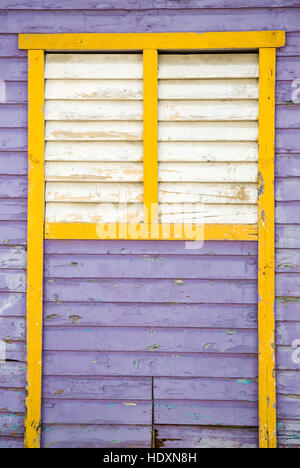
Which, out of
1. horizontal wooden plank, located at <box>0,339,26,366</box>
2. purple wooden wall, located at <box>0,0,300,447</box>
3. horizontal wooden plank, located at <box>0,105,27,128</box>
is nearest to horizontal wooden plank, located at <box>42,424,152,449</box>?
purple wooden wall, located at <box>0,0,300,447</box>

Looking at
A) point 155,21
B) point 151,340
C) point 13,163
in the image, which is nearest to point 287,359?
point 151,340

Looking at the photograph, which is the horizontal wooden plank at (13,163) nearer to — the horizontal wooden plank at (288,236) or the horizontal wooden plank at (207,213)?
the horizontal wooden plank at (207,213)

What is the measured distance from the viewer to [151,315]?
104 inches

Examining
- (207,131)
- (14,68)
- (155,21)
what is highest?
(155,21)

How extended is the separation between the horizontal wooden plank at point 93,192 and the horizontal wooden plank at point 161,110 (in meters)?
0.45

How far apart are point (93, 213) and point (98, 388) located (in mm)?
1194

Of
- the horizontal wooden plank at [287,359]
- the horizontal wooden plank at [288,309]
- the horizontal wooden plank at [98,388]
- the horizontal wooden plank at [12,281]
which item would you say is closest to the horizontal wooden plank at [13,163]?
the horizontal wooden plank at [12,281]

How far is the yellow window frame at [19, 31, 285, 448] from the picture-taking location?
2.55m

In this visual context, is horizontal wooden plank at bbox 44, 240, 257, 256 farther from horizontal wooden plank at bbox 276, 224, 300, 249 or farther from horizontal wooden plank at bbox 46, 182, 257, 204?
horizontal wooden plank at bbox 46, 182, 257, 204

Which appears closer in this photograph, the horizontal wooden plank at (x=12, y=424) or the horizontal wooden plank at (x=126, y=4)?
the horizontal wooden plank at (x=126, y=4)

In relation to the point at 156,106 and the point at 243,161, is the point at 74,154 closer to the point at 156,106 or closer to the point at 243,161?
the point at 156,106

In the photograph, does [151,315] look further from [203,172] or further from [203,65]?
[203,65]

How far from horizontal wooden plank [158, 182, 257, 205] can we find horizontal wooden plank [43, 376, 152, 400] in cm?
125

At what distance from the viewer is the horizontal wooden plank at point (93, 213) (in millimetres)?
2641
